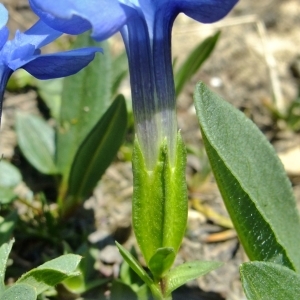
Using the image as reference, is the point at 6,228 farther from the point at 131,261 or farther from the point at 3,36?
the point at 3,36

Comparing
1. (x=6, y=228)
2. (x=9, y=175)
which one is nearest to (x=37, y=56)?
(x=6, y=228)

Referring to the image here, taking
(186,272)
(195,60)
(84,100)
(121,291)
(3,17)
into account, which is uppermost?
(3,17)

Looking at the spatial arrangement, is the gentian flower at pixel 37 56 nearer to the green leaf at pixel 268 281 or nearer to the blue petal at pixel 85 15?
the blue petal at pixel 85 15

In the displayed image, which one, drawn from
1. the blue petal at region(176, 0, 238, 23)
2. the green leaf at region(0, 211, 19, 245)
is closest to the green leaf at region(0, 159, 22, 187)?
the green leaf at region(0, 211, 19, 245)

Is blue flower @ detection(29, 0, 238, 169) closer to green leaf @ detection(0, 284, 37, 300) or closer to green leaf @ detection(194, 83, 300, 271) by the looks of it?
green leaf @ detection(194, 83, 300, 271)

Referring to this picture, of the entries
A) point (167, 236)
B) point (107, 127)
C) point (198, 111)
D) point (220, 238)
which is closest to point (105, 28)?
point (198, 111)

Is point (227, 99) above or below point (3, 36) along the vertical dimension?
below

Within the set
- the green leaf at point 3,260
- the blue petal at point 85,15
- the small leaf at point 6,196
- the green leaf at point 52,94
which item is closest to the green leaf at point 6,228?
the small leaf at point 6,196

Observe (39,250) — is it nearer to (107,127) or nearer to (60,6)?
(107,127)
